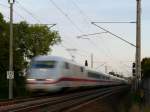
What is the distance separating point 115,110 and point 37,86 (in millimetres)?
12782

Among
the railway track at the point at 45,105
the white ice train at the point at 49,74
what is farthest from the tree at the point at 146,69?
the white ice train at the point at 49,74

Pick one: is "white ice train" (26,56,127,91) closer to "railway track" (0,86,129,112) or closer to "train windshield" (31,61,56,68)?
"train windshield" (31,61,56,68)

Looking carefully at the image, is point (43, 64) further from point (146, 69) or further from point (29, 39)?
point (29, 39)

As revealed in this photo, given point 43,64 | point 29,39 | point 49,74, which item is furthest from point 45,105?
point 29,39

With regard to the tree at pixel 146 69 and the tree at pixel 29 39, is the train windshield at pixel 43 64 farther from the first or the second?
the tree at pixel 29 39

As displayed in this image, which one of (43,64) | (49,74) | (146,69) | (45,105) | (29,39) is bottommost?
(45,105)

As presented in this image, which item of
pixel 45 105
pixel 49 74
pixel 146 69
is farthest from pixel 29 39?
pixel 45 105

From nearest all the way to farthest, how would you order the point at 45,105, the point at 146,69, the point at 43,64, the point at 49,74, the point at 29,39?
the point at 45,105, the point at 49,74, the point at 43,64, the point at 146,69, the point at 29,39

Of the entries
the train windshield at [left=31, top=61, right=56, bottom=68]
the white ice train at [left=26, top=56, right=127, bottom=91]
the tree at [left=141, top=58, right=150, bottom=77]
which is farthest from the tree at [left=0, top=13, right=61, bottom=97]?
the train windshield at [left=31, top=61, right=56, bottom=68]

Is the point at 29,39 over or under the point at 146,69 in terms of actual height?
over

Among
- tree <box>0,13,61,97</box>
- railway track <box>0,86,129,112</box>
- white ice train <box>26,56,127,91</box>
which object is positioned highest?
tree <box>0,13,61,97</box>

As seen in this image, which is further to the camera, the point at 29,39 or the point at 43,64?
the point at 29,39

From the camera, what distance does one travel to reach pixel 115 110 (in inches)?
1006

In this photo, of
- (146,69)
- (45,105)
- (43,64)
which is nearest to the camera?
(45,105)
